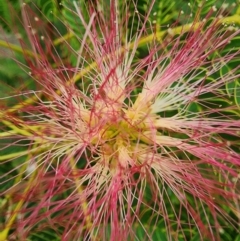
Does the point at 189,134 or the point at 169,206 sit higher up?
the point at 189,134

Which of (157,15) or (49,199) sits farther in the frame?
(157,15)

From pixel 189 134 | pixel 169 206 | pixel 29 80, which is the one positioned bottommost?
pixel 169 206

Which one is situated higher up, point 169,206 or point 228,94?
point 228,94

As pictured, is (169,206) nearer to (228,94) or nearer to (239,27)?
(228,94)

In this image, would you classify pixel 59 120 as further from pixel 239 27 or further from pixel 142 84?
pixel 239 27

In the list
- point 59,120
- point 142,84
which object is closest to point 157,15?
point 142,84

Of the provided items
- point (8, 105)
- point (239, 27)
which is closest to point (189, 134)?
point (239, 27)
